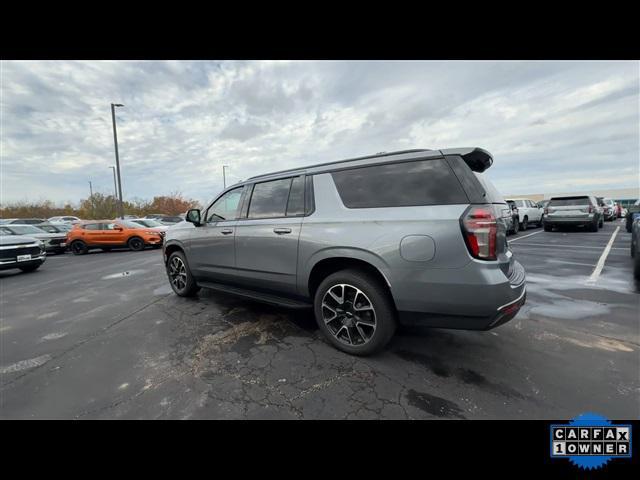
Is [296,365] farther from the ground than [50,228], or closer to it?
closer to it

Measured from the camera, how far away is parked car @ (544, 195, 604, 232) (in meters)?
12.1

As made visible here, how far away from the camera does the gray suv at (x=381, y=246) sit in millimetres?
2119

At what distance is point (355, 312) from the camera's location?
265 cm

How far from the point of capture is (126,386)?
2.30 meters

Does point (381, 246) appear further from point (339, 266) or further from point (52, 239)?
point (52, 239)

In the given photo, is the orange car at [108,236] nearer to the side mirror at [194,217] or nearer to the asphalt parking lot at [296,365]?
the asphalt parking lot at [296,365]

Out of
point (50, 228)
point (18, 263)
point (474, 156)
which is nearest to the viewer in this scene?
point (474, 156)

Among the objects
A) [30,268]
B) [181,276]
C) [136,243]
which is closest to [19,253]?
[30,268]

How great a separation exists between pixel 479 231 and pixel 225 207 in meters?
3.32

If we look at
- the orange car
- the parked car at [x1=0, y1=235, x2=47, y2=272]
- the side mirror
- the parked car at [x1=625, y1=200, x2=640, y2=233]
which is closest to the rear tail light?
the side mirror
